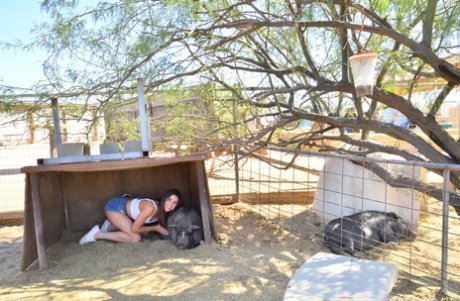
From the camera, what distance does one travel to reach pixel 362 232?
4.62m

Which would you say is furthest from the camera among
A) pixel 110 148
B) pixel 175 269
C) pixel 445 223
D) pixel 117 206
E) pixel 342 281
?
pixel 117 206

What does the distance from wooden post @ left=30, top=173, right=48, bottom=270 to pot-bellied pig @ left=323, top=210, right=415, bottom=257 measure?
10.4 ft

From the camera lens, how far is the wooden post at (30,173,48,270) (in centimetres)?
416

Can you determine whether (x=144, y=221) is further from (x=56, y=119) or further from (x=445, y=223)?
(x=445, y=223)

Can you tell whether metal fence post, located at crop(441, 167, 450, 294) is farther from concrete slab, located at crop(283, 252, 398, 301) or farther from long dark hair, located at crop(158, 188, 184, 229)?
long dark hair, located at crop(158, 188, 184, 229)

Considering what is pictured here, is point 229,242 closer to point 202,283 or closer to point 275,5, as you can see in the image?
point 202,283

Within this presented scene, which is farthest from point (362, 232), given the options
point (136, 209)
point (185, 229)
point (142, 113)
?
point (142, 113)

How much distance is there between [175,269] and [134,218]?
3.67 feet

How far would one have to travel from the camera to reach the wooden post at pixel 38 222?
13.6 feet

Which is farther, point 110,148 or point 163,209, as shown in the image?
point 163,209

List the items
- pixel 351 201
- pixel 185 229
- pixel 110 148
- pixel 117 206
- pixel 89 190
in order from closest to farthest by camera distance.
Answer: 1. pixel 110 148
2. pixel 185 229
3. pixel 117 206
4. pixel 89 190
5. pixel 351 201

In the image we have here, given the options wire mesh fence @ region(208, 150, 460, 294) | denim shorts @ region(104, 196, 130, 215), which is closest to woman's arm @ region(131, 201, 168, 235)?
denim shorts @ region(104, 196, 130, 215)

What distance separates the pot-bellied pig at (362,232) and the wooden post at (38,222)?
10.4 ft

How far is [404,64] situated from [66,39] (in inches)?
145
